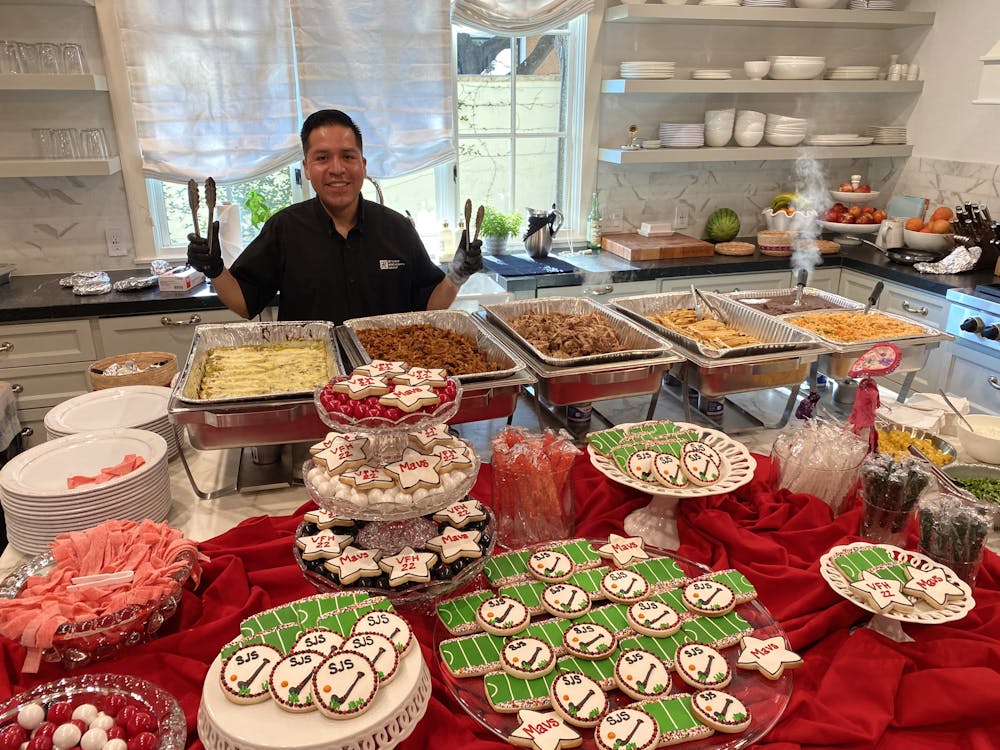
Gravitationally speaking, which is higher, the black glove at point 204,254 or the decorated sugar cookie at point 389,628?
the black glove at point 204,254

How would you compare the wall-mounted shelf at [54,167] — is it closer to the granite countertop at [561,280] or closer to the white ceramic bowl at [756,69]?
the granite countertop at [561,280]

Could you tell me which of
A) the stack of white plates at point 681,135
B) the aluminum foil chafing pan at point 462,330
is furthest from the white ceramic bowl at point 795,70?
the aluminum foil chafing pan at point 462,330

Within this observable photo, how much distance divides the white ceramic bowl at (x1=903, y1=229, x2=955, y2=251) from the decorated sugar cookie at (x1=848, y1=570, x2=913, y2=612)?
139 inches

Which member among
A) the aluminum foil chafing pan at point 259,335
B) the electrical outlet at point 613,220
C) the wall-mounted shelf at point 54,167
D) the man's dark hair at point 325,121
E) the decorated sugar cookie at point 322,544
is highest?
→ the man's dark hair at point 325,121

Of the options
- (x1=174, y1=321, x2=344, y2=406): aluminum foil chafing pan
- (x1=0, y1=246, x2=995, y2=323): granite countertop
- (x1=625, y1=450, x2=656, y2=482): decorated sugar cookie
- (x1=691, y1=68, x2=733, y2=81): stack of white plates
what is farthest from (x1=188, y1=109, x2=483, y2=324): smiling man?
(x1=691, y1=68, x2=733, y2=81): stack of white plates

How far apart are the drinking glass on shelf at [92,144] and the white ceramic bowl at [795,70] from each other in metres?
3.79

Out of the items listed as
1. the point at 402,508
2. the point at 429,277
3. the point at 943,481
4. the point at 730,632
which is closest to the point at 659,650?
the point at 730,632

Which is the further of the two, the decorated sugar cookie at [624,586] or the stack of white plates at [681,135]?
the stack of white plates at [681,135]

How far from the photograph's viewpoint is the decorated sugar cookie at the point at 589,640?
1.12 m

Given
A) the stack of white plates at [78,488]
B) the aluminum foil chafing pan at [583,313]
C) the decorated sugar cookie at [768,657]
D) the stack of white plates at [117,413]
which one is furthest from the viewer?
the aluminum foil chafing pan at [583,313]

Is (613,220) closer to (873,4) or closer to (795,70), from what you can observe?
(795,70)

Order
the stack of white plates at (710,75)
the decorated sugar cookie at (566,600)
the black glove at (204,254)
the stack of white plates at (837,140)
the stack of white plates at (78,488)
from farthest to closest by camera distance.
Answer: the stack of white plates at (837,140)
the stack of white plates at (710,75)
the black glove at (204,254)
the stack of white plates at (78,488)
the decorated sugar cookie at (566,600)

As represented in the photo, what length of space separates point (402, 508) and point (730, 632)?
584 millimetres

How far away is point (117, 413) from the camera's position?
73.4 inches
